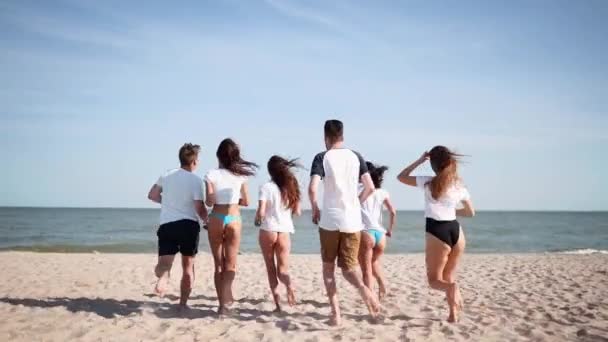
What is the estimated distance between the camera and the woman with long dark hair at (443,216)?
14.4ft

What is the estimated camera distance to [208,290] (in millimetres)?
7184

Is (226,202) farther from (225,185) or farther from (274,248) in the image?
(274,248)

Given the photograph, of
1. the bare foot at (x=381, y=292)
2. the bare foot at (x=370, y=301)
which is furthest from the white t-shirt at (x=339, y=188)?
the bare foot at (x=381, y=292)

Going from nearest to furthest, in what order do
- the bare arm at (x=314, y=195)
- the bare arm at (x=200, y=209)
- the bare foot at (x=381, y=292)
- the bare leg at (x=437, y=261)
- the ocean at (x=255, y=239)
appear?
the bare arm at (x=314, y=195) → the bare leg at (x=437, y=261) → the bare arm at (x=200, y=209) → the bare foot at (x=381, y=292) → the ocean at (x=255, y=239)

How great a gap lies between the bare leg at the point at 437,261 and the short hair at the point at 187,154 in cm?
289

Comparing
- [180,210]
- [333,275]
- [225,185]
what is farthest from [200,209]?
[333,275]

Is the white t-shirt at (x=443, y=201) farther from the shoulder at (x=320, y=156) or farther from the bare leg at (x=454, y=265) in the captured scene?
the shoulder at (x=320, y=156)

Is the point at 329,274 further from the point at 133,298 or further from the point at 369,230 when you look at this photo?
the point at 133,298

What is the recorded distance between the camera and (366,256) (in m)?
5.35

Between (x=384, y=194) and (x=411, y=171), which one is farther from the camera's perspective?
(x=384, y=194)

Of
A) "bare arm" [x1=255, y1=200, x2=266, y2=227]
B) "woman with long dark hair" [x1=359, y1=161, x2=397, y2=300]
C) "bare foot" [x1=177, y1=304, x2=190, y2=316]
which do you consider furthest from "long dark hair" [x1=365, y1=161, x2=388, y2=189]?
"bare foot" [x1=177, y1=304, x2=190, y2=316]

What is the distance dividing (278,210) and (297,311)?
4.51ft

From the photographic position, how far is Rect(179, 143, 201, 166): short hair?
513cm

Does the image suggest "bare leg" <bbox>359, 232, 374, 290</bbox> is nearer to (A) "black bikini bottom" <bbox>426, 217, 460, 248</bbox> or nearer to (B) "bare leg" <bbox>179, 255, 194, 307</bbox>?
(A) "black bikini bottom" <bbox>426, 217, 460, 248</bbox>
